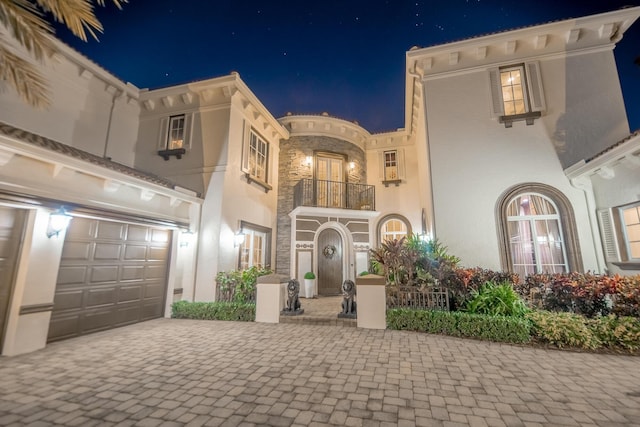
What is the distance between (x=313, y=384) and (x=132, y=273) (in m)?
5.58

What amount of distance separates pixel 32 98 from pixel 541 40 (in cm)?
1127

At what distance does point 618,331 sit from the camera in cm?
433

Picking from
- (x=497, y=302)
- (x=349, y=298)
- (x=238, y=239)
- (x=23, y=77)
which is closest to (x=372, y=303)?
(x=349, y=298)

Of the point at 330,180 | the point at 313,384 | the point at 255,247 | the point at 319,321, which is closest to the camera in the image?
the point at 313,384

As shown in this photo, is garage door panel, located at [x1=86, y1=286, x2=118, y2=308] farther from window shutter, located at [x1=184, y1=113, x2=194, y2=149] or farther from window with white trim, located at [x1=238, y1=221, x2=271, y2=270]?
window shutter, located at [x1=184, y1=113, x2=194, y2=149]

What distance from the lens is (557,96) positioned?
7320 mm

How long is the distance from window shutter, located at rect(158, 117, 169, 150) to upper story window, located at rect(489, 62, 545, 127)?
415 inches

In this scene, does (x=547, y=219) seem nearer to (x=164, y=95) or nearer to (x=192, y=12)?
(x=164, y=95)

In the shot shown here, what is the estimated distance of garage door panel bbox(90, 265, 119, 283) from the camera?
18.2ft

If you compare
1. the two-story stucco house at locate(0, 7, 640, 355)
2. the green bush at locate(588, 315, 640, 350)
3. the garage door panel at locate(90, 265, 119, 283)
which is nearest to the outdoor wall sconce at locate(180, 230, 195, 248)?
the two-story stucco house at locate(0, 7, 640, 355)

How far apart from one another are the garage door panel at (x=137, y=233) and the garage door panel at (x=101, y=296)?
119cm

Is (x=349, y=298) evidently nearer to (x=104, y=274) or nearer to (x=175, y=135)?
(x=104, y=274)

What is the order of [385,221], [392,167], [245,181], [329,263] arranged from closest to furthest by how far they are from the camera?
1. [245,181]
2. [329,263]
3. [385,221]
4. [392,167]

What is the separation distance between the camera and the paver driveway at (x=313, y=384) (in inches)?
Result: 99.7
